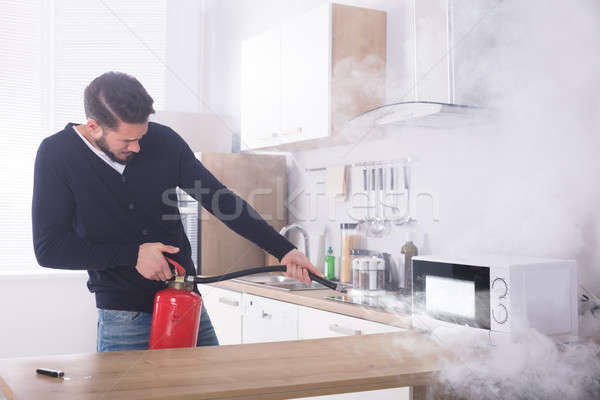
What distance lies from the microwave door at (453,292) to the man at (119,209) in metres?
0.45

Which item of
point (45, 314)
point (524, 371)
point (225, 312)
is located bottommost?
point (45, 314)

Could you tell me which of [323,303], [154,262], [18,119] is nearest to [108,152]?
[154,262]

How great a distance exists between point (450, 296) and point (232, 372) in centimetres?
84

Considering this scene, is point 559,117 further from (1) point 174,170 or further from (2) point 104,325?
(2) point 104,325

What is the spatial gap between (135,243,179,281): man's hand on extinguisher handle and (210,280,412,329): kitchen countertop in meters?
0.82

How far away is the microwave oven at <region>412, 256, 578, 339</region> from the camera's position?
1697mm

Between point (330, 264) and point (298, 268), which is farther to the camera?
point (330, 264)

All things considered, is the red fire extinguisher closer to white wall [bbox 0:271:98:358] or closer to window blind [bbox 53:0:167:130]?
white wall [bbox 0:271:98:358]

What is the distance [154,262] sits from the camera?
1646mm

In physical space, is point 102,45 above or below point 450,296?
above

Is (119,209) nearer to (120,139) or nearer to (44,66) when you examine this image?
(120,139)

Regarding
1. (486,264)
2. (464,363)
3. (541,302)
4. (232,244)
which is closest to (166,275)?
(464,363)

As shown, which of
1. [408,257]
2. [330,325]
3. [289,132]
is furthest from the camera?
[289,132]

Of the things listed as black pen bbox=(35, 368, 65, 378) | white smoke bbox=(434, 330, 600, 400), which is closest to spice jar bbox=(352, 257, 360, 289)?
white smoke bbox=(434, 330, 600, 400)
